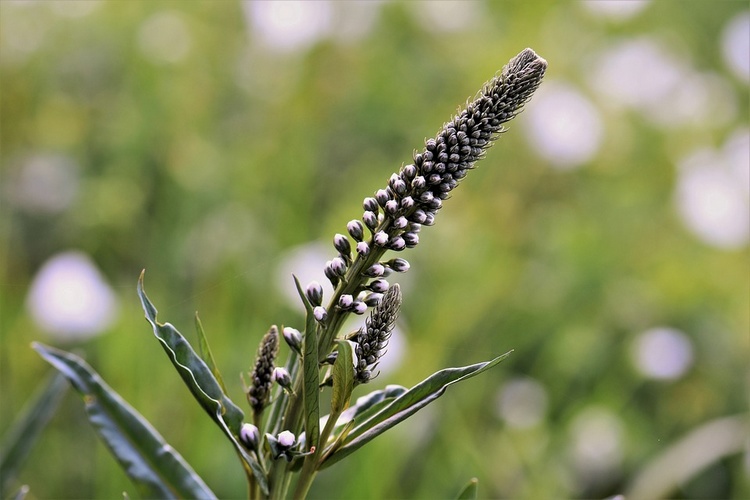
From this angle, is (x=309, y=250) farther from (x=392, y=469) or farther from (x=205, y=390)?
(x=205, y=390)

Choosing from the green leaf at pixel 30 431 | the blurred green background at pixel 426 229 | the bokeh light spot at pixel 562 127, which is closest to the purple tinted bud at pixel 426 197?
the green leaf at pixel 30 431

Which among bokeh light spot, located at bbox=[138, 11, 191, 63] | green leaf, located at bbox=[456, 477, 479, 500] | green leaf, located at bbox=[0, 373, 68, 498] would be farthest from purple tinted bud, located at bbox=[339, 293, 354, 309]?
bokeh light spot, located at bbox=[138, 11, 191, 63]

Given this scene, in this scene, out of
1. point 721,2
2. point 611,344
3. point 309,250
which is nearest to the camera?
point 309,250

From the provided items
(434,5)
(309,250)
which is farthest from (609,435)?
(434,5)

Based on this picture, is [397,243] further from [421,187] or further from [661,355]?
[661,355]

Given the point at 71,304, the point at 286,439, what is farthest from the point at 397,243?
the point at 71,304
